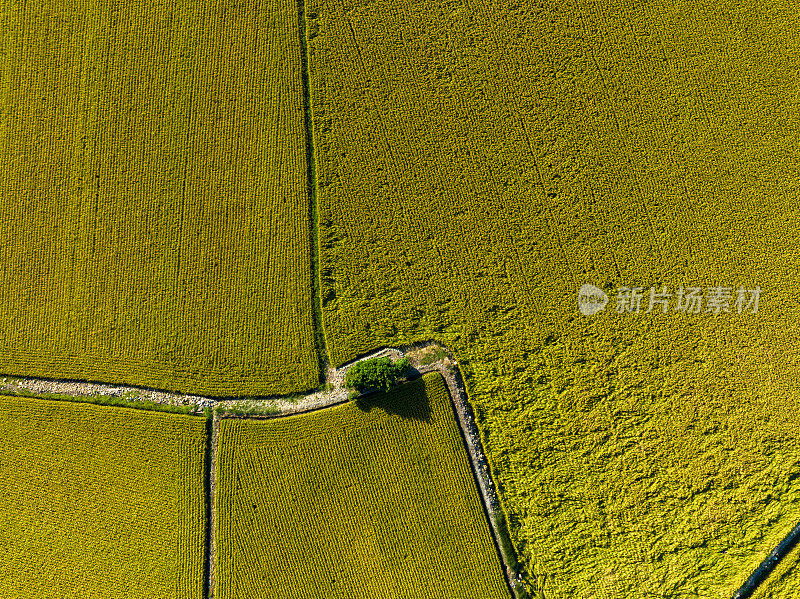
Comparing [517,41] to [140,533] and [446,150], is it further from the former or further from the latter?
[140,533]

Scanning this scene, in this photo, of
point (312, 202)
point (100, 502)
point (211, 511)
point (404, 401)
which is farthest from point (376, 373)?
point (100, 502)

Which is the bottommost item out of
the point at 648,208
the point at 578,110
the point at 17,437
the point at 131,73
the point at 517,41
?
the point at 17,437

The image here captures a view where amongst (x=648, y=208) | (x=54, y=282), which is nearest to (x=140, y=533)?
(x=54, y=282)

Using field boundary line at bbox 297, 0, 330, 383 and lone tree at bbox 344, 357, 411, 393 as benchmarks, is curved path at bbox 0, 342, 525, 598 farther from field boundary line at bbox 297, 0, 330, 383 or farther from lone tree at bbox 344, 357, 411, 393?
field boundary line at bbox 297, 0, 330, 383

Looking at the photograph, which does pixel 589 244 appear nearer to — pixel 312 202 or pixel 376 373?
pixel 376 373

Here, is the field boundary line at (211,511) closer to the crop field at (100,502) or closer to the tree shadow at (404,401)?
the crop field at (100,502)

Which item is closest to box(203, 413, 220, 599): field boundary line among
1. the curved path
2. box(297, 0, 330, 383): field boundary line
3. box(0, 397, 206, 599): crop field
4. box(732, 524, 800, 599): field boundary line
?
the curved path
